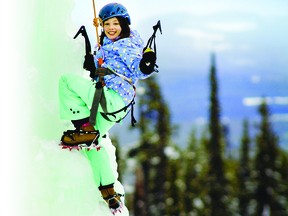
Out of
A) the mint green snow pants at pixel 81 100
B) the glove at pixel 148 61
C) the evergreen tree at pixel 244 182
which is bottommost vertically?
the evergreen tree at pixel 244 182

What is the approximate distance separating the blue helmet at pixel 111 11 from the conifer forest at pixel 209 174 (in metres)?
27.7

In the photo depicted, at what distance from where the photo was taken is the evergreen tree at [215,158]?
33906mm

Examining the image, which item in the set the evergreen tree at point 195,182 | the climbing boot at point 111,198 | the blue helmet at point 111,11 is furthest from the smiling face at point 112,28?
the evergreen tree at point 195,182

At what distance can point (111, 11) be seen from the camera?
3.53 m

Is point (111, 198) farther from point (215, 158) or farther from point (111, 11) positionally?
point (215, 158)

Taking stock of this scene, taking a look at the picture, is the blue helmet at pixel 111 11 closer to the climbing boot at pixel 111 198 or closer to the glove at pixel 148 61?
the glove at pixel 148 61

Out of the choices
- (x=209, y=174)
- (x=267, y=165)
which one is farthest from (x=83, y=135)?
(x=209, y=174)

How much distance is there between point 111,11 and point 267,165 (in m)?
30.8

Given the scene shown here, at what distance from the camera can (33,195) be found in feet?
11.5

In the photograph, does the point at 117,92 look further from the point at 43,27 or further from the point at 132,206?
the point at 132,206

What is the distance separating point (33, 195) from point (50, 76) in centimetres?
75

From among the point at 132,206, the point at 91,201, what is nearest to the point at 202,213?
the point at 132,206

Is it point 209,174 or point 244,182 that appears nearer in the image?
point 209,174

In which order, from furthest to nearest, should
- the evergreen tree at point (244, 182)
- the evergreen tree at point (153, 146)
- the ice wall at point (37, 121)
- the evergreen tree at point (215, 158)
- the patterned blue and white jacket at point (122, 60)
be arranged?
the evergreen tree at point (244, 182) → the evergreen tree at point (215, 158) → the evergreen tree at point (153, 146) → the patterned blue and white jacket at point (122, 60) → the ice wall at point (37, 121)
